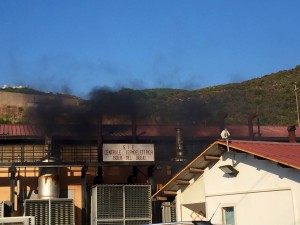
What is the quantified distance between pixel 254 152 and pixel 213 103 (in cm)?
4460

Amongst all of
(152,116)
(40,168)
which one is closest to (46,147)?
(40,168)

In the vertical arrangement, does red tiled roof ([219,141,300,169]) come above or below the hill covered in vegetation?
below

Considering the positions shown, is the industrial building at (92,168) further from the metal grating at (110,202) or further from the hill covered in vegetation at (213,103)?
the hill covered in vegetation at (213,103)

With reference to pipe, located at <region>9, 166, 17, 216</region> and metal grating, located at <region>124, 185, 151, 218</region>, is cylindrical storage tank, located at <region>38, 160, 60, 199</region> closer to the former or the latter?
pipe, located at <region>9, 166, 17, 216</region>

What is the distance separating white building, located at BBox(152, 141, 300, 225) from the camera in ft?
42.0

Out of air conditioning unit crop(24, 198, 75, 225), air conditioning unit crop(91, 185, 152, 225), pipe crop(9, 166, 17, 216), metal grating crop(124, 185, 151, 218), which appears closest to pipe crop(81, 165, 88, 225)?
air conditioning unit crop(91, 185, 152, 225)

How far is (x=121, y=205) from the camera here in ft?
74.9

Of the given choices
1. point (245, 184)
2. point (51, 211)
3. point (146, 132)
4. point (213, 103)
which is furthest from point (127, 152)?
point (213, 103)

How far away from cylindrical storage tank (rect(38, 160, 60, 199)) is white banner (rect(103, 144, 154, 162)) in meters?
2.56

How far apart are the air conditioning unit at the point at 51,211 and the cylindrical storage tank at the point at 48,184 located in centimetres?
93

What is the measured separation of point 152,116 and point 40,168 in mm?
14776

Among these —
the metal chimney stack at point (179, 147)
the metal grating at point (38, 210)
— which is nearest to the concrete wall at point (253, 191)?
the metal grating at point (38, 210)

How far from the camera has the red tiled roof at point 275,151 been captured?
1246 centimetres

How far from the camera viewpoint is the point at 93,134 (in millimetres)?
28031
